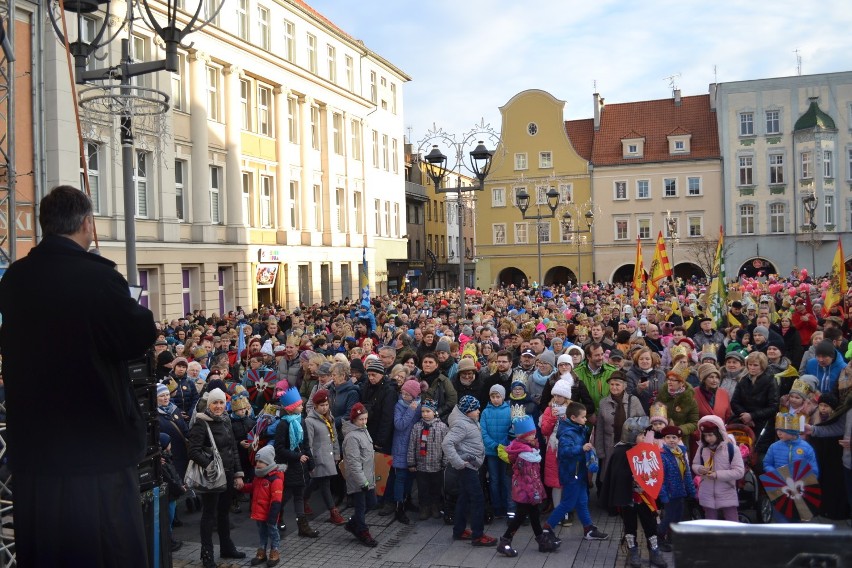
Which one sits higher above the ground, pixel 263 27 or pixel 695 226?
pixel 263 27

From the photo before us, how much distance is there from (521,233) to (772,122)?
19.3 metres

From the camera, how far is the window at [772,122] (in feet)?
183

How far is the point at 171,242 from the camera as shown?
26906mm

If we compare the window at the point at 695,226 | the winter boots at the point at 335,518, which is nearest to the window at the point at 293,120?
the winter boots at the point at 335,518

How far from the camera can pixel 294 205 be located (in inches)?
1460

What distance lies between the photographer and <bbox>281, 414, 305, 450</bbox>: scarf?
27.9 feet

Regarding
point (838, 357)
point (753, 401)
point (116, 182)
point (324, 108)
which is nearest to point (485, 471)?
point (753, 401)

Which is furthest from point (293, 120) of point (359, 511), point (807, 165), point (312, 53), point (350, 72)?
point (807, 165)

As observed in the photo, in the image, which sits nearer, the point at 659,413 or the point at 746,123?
the point at 659,413

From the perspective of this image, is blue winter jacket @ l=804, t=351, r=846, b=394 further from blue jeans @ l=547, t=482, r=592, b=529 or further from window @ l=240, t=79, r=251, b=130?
window @ l=240, t=79, r=251, b=130

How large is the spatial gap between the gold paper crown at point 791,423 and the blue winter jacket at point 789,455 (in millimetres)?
104

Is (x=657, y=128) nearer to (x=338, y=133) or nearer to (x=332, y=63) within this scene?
(x=338, y=133)

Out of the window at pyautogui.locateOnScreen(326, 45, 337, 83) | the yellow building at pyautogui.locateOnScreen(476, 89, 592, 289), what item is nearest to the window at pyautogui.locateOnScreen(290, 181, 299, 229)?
the window at pyautogui.locateOnScreen(326, 45, 337, 83)

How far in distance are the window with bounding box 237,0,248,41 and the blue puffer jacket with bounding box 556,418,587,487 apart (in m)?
27.7
